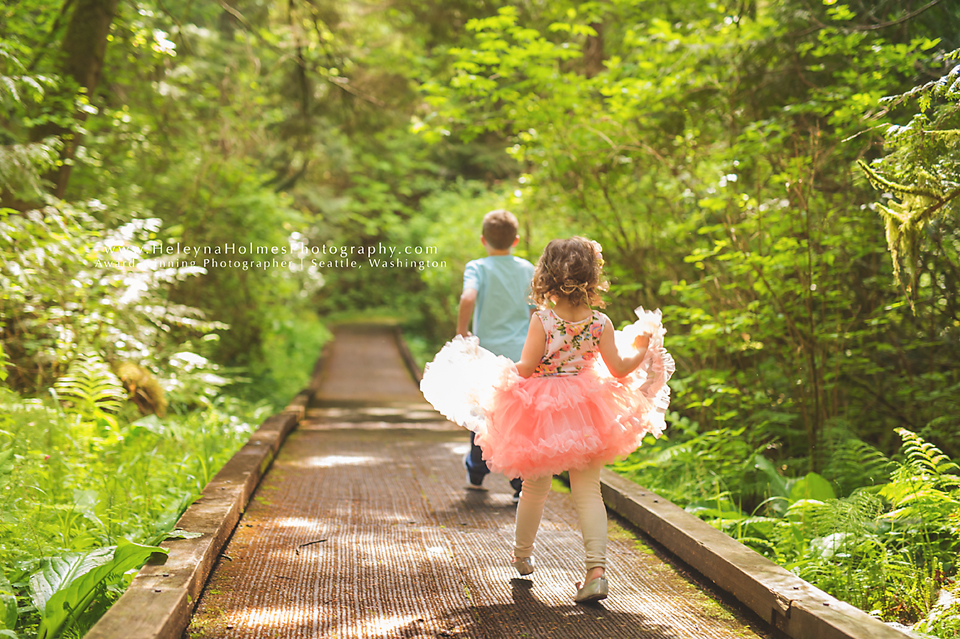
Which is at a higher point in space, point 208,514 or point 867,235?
point 867,235

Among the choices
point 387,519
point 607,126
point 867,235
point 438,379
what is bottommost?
point 387,519

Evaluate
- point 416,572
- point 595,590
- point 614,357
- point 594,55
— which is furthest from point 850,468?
point 594,55

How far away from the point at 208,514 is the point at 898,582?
3.73m

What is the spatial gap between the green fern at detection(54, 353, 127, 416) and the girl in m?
4.39

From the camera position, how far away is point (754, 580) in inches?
123


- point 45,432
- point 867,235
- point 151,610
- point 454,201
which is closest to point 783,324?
point 867,235

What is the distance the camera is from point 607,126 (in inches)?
328

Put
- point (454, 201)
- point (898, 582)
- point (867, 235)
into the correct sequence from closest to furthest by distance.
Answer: point (898, 582), point (867, 235), point (454, 201)

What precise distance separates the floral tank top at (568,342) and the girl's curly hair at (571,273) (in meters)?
0.10

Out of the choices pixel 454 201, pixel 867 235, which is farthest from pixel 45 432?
pixel 454 201

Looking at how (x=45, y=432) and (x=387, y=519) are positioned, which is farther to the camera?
(x=45, y=432)

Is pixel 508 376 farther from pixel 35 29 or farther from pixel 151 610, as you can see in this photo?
pixel 35 29

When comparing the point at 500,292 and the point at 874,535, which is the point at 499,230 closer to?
the point at 500,292

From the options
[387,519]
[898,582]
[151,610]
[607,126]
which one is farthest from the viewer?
[607,126]
